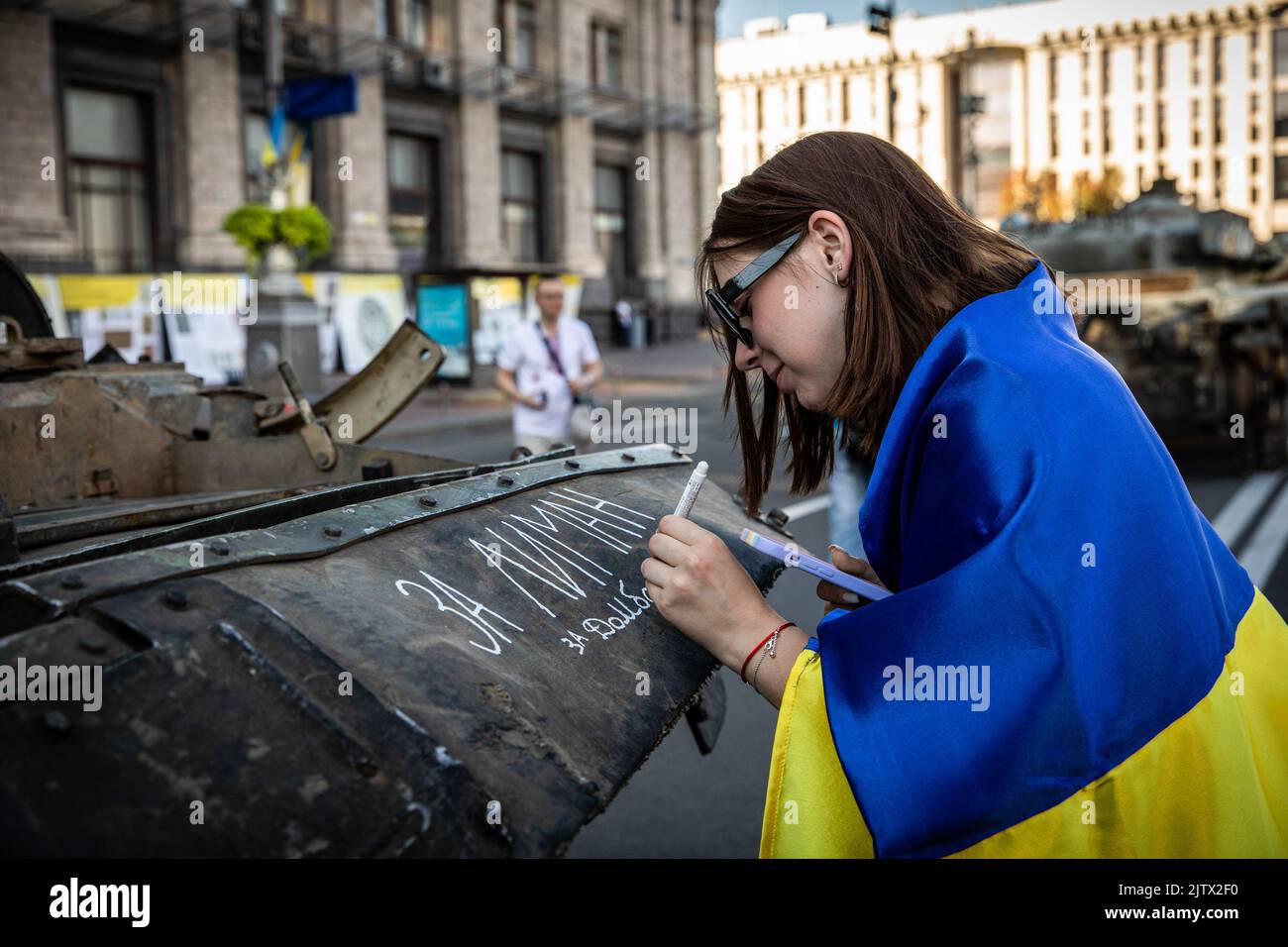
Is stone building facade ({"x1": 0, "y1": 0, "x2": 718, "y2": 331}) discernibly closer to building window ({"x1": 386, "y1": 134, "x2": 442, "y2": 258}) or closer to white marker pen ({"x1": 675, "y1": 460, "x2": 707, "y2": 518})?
building window ({"x1": 386, "y1": 134, "x2": 442, "y2": 258})

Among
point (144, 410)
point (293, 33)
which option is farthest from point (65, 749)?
point (293, 33)

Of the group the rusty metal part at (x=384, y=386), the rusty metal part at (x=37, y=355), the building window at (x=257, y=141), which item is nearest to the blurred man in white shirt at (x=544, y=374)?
the rusty metal part at (x=384, y=386)

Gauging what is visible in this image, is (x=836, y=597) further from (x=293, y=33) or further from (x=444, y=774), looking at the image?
(x=293, y=33)

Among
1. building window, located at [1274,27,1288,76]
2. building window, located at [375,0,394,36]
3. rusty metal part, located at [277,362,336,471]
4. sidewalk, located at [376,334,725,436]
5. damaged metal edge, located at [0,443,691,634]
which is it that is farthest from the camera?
building window, located at [1274,27,1288,76]

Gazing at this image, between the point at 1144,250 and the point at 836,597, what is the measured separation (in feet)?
48.3

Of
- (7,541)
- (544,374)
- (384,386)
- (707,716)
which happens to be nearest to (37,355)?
(384,386)

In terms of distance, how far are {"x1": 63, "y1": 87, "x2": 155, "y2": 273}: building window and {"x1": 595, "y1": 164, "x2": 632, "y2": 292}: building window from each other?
590 inches

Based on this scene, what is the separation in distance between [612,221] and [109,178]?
53.9 feet

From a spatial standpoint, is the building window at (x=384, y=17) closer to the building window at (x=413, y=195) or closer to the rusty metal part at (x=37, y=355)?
the building window at (x=413, y=195)

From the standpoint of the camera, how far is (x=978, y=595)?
154cm

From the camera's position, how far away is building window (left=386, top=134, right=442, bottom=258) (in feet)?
100

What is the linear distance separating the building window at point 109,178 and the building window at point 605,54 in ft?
48.3
